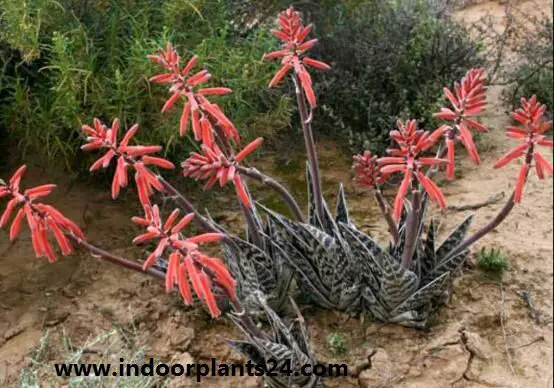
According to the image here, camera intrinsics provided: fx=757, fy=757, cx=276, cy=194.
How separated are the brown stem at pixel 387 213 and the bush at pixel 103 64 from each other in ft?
3.04

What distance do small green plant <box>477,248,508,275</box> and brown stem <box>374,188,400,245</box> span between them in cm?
55

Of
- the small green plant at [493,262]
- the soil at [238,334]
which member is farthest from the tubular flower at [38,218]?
the small green plant at [493,262]

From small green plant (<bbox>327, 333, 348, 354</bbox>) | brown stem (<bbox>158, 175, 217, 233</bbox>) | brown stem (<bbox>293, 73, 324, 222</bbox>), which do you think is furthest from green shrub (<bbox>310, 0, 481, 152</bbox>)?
brown stem (<bbox>158, 175, 217, 233</bbox>)

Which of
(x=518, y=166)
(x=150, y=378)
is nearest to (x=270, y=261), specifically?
(x=150, y=378)

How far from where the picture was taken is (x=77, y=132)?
3.43 metres

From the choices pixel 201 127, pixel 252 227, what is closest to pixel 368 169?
pixel 252 227

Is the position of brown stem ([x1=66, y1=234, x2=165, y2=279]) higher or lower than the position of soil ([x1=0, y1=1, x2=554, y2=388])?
higher

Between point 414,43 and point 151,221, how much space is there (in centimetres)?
270

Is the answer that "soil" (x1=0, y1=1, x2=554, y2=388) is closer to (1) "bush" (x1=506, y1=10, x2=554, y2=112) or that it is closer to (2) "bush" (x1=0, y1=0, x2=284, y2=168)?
(2) "bush" (x1=0, y1=0, x2=284, y2=168)

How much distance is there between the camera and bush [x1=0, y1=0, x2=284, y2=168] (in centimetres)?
312

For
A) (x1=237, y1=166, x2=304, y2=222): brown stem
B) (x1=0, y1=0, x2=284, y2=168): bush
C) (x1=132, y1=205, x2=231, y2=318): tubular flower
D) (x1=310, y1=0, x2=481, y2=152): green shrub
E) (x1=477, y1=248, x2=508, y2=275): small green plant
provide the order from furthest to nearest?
(x1=310, y1=0, x2=481, y2=152): green shrub, (x1=477, y1=248, x2=508, y2=275): small green plant, (x1=0, y1=0, x2=284, y2=168): bush, (x1=237, y1=166, x2=304, y2=222): brown stem, (x1=132, y1=205, x2=231, y2=318): tubular flower

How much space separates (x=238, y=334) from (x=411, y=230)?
0.81 metres

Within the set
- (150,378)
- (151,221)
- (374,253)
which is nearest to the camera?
(151,221)

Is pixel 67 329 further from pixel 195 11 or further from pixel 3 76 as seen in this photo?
pixel 195 11
